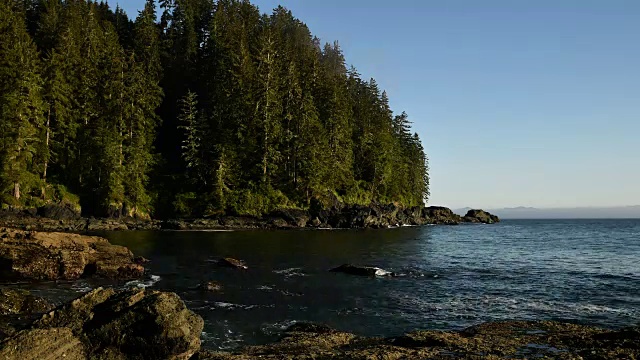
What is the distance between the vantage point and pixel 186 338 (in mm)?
13500

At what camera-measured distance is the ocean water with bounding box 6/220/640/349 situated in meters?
22.1

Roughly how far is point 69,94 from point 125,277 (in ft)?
202

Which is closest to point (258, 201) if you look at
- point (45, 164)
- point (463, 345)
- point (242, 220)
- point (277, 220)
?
point (242, 220)

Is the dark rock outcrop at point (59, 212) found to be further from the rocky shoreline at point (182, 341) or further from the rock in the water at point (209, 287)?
the rocky shoreline at point (182, 341)

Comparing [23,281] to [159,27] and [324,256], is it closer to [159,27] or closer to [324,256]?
[324,256]

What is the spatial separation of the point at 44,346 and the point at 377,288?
22.3m

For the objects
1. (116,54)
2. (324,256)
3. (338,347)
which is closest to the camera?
(338,347)

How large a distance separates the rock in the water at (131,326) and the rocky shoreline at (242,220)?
48.1 meters

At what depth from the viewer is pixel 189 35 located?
4569 inches

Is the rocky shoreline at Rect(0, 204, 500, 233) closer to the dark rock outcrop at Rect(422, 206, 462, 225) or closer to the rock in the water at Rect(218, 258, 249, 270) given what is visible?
the dark rock outcrop at Rect(422, 206, 462, 225)

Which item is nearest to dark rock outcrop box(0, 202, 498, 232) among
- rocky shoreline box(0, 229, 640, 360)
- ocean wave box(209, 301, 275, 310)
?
ocean wave box(209, 301, 275, 310)

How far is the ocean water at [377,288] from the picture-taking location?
22.1 metres

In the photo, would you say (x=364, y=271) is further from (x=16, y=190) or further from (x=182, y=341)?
(x=16, y=190)

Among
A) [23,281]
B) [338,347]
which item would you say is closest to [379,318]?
[338,347]
